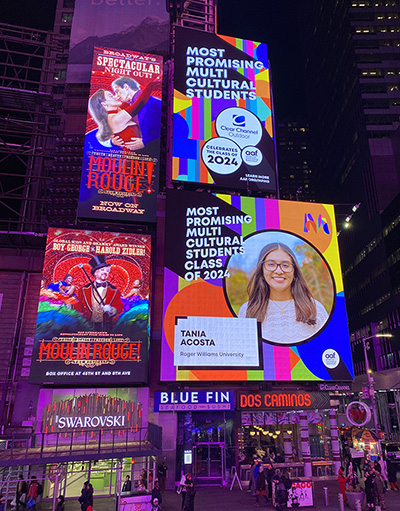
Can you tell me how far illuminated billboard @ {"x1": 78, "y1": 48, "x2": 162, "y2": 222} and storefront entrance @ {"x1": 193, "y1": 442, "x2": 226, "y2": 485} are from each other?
677 inches

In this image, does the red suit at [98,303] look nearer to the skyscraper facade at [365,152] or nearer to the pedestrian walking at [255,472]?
the pedestrian walking at [255,472]

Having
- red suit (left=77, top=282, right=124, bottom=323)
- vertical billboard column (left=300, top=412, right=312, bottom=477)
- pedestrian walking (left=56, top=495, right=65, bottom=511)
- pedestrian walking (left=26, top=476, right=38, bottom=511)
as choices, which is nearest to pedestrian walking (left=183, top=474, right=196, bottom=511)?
pedestrian walking (left=56, top=495, right=65, bottom=511)

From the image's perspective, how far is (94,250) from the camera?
31734mm

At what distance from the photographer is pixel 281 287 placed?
33.8 meters

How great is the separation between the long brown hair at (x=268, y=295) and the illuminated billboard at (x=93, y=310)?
7955 mm

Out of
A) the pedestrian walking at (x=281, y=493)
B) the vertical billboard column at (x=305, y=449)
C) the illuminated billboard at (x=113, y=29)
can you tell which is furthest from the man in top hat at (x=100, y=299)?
the illuminated billboard at (x=113, y=29)

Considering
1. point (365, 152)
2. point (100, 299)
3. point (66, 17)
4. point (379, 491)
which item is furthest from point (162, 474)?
point (365, 152)

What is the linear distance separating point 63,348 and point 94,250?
7281mm

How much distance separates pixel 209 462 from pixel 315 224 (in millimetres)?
20395

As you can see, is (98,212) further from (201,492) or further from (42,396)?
(201,492)

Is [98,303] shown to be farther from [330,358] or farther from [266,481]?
[330,358]

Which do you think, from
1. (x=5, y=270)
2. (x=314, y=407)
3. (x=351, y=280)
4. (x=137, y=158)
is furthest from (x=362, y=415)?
(x=351, y=280)

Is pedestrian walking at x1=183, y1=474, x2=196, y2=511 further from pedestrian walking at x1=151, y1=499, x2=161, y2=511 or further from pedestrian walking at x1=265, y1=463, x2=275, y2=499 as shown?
pedestrian walking at x1=265, y1=463, x2=275, y2=499

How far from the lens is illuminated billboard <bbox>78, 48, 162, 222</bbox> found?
1342 inches
